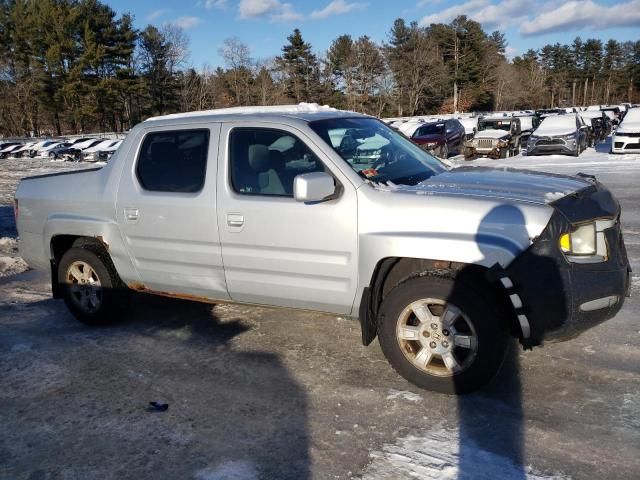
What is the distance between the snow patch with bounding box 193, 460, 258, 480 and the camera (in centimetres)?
294

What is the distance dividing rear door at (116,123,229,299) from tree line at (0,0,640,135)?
65.0 m

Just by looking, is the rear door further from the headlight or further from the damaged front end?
the headlight

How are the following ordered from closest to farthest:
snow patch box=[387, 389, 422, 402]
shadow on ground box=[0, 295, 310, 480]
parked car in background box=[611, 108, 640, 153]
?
shadow on ground box=[0, 295, 310, 480]
snow patch box=[387, 389, 422, 402]
parked car in background box=[611, 108, 640, 153]

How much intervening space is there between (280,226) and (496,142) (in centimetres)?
1993

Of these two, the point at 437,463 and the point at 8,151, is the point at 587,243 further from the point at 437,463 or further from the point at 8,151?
the point at 8,151

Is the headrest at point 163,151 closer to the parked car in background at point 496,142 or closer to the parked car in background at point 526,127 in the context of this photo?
the parked car in background at point 496,142

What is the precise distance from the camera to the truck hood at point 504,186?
354 cm

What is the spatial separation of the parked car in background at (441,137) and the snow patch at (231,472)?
20145 millimetres

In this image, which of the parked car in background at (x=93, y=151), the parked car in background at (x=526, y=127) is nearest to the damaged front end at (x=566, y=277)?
the parked car in background at (x=526, y=127)

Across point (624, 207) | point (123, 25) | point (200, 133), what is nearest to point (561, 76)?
point (123, 25)

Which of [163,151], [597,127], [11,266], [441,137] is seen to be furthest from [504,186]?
[597,127]

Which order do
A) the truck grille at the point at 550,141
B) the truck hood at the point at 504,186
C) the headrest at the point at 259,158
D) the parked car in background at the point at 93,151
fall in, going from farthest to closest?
the parked car in background at the point at 93,151, the truck grille at the point at 550,141, the headrest at the point at 259,158, the truck hood at the point at 504,186

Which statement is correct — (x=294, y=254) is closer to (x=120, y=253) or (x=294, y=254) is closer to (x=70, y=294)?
(x=120, y=253)

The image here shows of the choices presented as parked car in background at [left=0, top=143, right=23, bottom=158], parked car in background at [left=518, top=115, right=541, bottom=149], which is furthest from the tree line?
parked car in background at [left=518, top=115, right=541, bottom=149]
